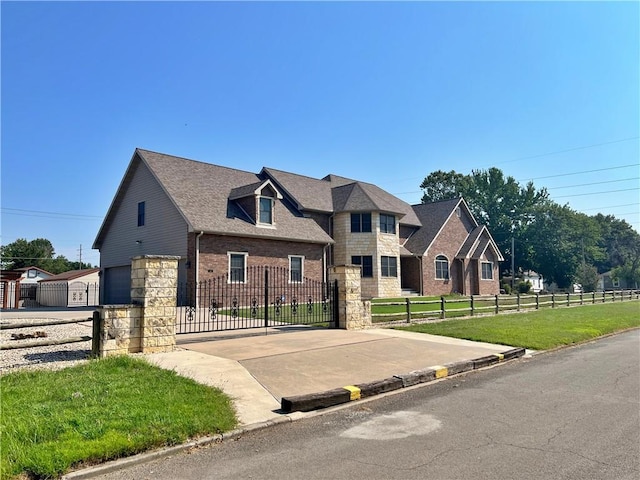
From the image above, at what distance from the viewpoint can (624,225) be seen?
371 ft

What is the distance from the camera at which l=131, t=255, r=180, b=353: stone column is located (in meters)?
10.3

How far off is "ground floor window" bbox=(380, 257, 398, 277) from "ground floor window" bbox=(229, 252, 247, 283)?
11.3 metres

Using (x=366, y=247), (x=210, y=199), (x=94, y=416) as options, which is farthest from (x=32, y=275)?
(x=94, y=416)

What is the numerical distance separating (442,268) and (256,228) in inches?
718

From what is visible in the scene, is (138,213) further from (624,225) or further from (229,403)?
(624,225)

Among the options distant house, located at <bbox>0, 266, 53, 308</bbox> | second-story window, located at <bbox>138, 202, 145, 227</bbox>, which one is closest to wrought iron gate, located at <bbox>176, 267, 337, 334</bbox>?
second-story window, located at <bbox>138, 202, 145, 227</bbox>

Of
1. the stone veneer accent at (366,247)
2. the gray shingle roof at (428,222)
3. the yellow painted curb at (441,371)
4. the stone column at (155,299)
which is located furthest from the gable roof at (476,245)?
the stone column at (155,299)

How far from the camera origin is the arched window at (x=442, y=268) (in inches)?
1453

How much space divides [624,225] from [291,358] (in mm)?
128886

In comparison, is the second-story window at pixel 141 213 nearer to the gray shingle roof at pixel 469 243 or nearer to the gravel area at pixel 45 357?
the gravel area at pixel 45 357

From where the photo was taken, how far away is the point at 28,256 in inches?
2891

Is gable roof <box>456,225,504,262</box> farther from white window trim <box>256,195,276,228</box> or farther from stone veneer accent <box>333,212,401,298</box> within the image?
white window trim <box>256,195,276,228</box>

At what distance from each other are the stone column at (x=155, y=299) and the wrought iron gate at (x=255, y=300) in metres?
4.87

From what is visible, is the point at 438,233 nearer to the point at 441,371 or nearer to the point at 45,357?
the point at 441,371
